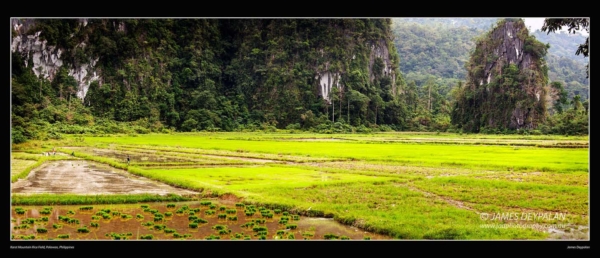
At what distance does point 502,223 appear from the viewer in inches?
310

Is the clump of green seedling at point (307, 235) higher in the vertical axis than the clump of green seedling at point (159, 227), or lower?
lower

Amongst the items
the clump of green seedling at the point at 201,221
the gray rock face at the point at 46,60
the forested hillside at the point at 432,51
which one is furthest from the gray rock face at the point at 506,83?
the gray rock face at the point at 46,60

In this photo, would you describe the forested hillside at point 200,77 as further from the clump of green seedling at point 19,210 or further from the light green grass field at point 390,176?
the clump of green seedling at point 19,210

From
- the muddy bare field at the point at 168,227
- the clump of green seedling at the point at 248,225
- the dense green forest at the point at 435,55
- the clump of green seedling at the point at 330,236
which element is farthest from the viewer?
the dense green forest at the point at 435,55

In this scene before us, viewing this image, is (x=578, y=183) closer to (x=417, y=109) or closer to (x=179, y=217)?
(x=179, y=217)

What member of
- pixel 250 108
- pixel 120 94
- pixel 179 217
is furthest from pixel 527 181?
pixel 120 94

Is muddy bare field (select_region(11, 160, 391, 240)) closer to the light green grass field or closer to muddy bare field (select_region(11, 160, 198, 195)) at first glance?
muddy bare field (select_region(11, 160, 198, 195))

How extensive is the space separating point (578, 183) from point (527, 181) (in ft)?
3.23

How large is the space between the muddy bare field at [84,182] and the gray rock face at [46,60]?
3.28 metres

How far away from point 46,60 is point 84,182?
7.68 metres

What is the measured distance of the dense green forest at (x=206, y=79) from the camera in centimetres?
1605

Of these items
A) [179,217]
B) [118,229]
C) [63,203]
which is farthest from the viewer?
[63,203]
